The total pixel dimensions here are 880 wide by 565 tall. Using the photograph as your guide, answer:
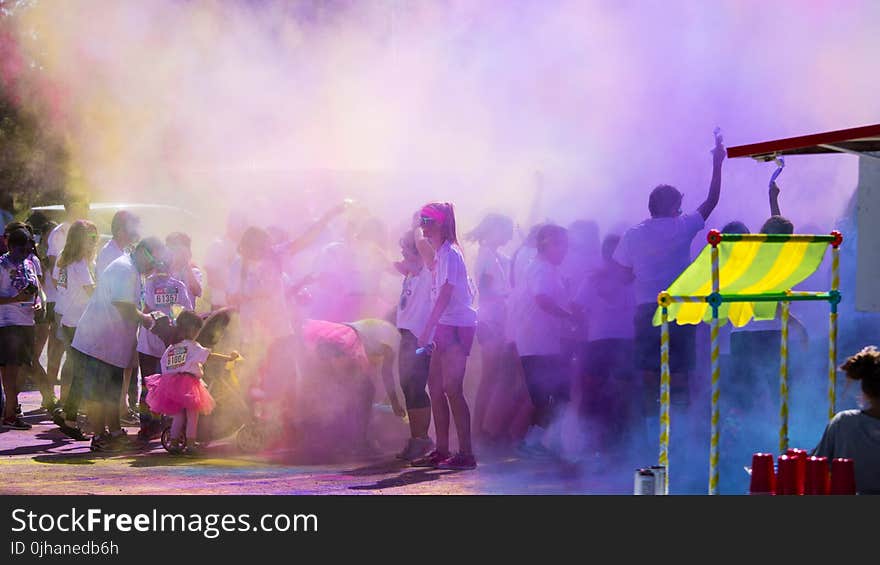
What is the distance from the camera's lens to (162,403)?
25.6 ft

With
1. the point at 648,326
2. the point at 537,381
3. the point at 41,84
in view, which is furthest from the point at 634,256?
the point at 41,84

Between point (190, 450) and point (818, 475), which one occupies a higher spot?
point (818, 475)

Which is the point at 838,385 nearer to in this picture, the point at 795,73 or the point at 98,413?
the point at 795,73

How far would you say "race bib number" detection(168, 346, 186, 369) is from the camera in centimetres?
787

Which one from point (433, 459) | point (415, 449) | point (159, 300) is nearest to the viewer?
point (433, 459)

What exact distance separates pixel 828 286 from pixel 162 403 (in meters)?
4.16

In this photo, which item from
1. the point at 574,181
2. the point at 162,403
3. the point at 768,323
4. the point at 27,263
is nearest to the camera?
the point at 768,323

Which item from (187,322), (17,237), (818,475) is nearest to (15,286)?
(17,237)

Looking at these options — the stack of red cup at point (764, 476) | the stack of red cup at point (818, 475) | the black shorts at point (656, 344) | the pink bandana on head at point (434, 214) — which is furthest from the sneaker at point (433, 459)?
the stack of red cup at point (818, 475)

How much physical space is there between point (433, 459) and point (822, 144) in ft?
10.3

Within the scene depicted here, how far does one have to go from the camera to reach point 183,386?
784cm

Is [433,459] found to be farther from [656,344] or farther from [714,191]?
[714,191]

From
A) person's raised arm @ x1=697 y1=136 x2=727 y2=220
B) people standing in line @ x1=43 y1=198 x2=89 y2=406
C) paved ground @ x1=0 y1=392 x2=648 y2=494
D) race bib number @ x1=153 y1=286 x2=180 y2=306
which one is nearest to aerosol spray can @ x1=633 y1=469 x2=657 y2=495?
paved ground @ x1=0 y1=392 x2=648 y2=494

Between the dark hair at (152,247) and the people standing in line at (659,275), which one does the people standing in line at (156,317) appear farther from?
the people standing in line at (659,275)
